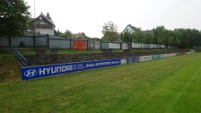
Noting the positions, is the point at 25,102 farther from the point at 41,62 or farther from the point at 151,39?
the point at 151,39

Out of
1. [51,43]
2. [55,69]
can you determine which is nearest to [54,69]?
[55,69]

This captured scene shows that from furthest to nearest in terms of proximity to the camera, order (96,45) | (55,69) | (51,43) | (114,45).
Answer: (114,45) → (96,45) → (51,43) → (55,69)

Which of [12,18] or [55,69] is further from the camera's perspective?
[55,69]

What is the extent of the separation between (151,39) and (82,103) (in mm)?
88180

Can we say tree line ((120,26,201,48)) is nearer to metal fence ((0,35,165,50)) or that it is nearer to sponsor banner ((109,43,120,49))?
sponsor banner ((109,43,120,49))

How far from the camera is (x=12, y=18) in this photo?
806 inches

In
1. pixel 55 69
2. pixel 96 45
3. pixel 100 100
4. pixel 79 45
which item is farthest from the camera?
pixel 96 45

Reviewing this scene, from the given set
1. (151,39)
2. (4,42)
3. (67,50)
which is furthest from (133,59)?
(151,39)

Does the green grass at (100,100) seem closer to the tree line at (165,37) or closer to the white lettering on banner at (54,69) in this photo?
the white lettering on banner at (54,69)

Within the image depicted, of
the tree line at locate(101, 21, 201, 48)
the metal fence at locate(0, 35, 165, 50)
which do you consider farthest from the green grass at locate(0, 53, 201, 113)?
the tree line at locate(101, 21, 201, 48)

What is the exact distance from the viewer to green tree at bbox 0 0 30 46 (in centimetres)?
2008

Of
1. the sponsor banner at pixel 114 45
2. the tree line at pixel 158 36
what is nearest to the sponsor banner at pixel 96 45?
the sponsor banner at pixel 114 45

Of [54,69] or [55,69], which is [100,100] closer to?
[54,69]

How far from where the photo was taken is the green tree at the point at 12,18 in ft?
65.9
